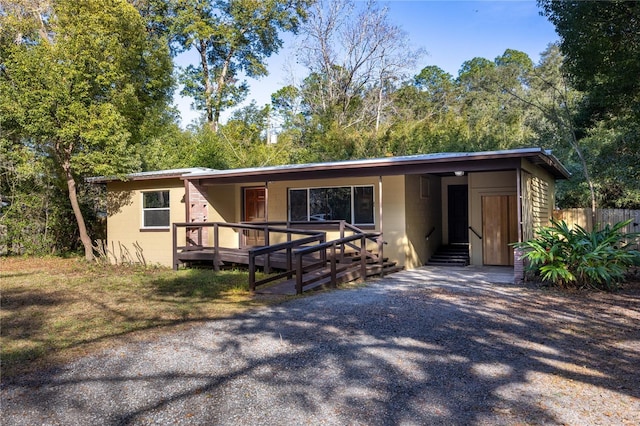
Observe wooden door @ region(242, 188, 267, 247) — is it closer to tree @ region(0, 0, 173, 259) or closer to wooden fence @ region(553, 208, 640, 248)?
tree @ region(0, 0, 173, 259)

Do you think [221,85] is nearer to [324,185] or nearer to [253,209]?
[253,209]

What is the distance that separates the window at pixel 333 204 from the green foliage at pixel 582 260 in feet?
14.8

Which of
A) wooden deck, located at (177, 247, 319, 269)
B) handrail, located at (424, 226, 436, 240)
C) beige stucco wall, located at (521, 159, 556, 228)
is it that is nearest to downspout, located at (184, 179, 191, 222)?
wooden deck, located at (177, 247, 319, 269)

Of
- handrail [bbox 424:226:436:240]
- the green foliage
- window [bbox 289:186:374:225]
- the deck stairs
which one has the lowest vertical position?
the deck stairs


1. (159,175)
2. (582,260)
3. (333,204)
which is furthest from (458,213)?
(159,175)

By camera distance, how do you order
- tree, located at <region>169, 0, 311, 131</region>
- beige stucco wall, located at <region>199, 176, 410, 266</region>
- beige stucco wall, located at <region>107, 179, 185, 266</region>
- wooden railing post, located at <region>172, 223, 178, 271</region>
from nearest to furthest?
beige stucco wall, located at <region>199, 176, 410, 266</region> → wooden railing post, located at <region>172, 223, 178, 271</region> → beige stucco wall, located at <region>107, 179, 185, 266</region> → tree, located at <region>169, 0, 311, 131</region>

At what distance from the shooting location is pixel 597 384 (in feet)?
12.6

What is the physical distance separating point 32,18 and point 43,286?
13433 mm

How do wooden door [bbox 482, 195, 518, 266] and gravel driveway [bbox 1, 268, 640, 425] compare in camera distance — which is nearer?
gravel driveway [bbox 1, 268, 640, 425]

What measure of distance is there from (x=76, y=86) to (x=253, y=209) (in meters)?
6.09

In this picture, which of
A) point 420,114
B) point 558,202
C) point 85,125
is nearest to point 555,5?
point 558,202

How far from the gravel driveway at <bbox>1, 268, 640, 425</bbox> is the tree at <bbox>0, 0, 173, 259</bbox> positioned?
9305 millimetres

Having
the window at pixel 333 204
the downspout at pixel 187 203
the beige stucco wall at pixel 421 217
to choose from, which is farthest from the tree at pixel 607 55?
the downspout at pixel 187 203

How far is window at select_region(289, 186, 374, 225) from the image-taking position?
40.6 feet
